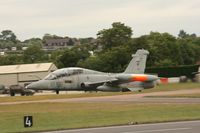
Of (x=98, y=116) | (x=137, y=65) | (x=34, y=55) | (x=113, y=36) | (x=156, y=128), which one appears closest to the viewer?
(x=156, y=128)

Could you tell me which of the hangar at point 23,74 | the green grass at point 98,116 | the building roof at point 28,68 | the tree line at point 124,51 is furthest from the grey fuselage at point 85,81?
the building roof at point 28,68

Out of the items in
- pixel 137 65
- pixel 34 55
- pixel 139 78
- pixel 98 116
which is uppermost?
pixel 34 55

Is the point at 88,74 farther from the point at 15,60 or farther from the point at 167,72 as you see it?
the point at 15,60

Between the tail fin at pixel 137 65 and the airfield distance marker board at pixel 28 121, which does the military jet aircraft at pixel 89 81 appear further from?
the airfield distance marker board at pixel 28 121

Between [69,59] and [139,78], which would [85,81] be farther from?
[69,59]

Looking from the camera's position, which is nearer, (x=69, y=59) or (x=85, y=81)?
(x=85, y=81)

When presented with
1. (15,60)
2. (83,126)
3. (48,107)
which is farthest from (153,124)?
(15,60)

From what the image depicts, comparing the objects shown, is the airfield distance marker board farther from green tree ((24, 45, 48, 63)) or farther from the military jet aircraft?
green tree ((24, 45, 48, 63))

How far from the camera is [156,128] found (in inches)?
810

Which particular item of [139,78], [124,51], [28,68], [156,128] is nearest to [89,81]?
[139,78]

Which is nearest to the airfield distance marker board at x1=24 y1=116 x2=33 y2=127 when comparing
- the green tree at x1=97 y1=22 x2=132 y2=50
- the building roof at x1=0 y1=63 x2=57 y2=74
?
the building roof at x1=0 y1=63 x2=57 y2=74

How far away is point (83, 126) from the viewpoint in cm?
2270

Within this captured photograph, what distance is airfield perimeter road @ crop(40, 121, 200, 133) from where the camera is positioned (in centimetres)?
1948

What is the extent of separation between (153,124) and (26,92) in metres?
52.5
